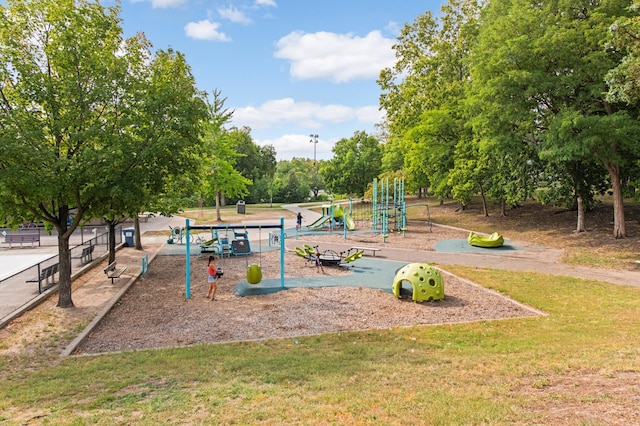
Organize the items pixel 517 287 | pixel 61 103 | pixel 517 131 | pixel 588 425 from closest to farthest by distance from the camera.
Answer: pixel 588 425, pixel 61 103, pixel 517 287, pixel 517 131

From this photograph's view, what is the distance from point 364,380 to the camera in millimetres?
6590

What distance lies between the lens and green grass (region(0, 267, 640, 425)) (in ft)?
17.3

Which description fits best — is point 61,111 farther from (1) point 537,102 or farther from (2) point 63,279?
(1) point 537,102

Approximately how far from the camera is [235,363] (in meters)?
7.71

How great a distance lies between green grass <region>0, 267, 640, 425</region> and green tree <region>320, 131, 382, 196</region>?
52.2m

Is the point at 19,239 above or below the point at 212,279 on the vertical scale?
above

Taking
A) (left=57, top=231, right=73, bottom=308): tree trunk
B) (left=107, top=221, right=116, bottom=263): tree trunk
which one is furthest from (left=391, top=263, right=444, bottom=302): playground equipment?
(left=107, top=221, right=116, bottom=263): tree trunk

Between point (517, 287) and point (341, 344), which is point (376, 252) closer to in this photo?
point (517, 287)

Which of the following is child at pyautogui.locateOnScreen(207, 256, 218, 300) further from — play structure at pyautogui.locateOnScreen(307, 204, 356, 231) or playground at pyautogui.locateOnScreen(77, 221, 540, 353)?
play structure at pyautogui.locateOnScreen(307, 204, 356, 231)

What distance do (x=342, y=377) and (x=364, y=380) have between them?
37 centimetres

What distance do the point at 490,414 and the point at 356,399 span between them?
1.65 metres

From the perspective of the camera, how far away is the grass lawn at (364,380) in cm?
512

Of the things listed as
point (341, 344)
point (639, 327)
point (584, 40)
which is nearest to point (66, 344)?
point (341, 344)

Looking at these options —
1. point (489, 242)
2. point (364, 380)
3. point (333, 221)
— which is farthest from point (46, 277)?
point (333, 221)
